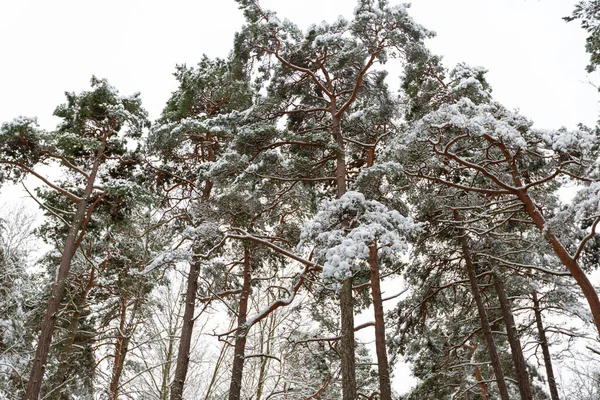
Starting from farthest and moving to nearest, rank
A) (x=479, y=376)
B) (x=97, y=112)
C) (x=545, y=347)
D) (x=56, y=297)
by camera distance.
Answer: (x=479, y=376) < (x=545, y=347) < (x=97, y=112) < (x=56, y=297)

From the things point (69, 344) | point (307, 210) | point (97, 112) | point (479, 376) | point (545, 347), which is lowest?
point (479, 376)

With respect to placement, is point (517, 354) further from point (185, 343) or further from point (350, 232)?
point (185, 343)

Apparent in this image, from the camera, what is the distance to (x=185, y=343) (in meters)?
9.70

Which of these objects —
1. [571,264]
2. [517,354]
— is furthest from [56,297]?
[517,354]

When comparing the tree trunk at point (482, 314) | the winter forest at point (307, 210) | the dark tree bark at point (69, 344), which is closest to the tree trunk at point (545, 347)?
the winter forest at point (307, 210)

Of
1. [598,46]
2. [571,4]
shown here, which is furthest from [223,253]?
[598,46]

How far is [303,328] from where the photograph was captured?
13.2 m

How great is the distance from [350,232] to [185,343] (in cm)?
568

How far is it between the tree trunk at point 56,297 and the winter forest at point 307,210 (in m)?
0.05

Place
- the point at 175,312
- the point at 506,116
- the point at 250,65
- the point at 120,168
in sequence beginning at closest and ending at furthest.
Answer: the point at 506,116, the point at 250,65, the point at 120,168, the point at 175,312

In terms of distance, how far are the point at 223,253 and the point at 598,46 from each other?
10.9 m

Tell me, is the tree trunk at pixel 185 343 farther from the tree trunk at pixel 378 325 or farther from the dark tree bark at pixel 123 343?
the tree trunk at pixel 378 325

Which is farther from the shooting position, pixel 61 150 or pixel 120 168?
pixel 120 168

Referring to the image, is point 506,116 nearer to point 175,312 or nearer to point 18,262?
point 175,312
